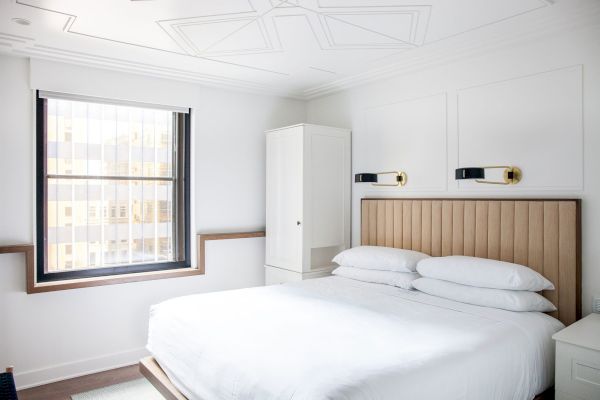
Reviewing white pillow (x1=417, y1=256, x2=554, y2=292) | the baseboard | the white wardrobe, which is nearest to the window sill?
the baseboard

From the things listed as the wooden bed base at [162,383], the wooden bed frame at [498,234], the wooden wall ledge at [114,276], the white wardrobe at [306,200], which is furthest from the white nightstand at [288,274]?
the wooden bed base at [162,383]

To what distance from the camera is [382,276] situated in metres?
3.21

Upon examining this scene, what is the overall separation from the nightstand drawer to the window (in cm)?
307

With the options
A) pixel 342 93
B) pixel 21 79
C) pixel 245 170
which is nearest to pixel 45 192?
pixel 21 79

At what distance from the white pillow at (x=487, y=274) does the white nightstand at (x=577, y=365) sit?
37cm

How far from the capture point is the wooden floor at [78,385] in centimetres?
303

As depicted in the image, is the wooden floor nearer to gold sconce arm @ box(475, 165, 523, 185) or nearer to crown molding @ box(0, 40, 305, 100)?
crown molding @ box(0, 40, 305, 100)

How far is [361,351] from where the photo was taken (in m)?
1.83

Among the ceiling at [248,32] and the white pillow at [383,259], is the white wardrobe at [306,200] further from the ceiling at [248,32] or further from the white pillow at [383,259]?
the ceiling at [248,32]

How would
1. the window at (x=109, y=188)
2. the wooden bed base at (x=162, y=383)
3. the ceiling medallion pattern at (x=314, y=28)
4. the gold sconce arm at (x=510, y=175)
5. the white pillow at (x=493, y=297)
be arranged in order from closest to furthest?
the wooden bed base at (x=162, y=383), the white pillow at (x=493, y=297), the ceiling medallion pattern at (x=314, y=28), the gold sconce arm at (x=510, y=175), the window at (x=109, y=188)

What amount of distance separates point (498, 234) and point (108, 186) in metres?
3.12

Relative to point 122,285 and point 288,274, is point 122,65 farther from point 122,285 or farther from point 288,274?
point 288,274

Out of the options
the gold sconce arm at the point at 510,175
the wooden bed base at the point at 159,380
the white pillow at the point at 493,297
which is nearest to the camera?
the wooden bed base at the point at 159,380

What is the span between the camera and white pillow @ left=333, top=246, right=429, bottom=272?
3135mm
